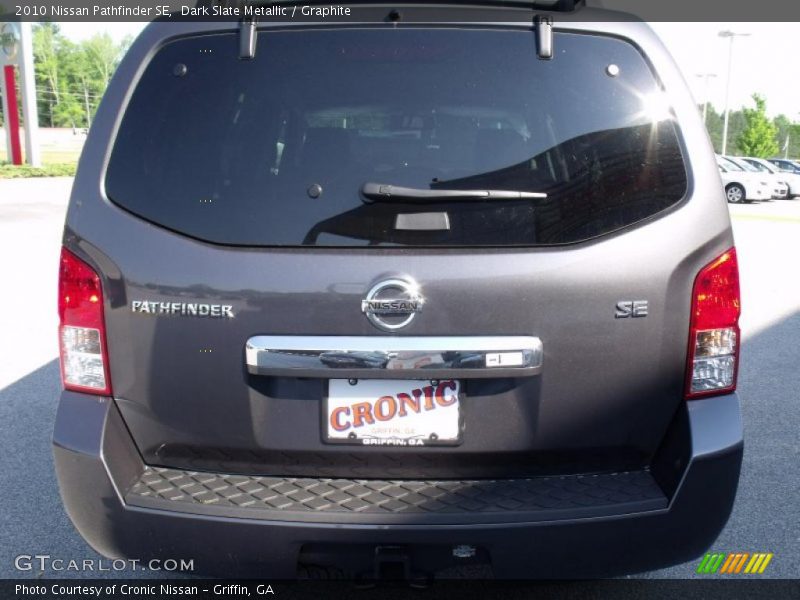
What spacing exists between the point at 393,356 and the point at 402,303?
14cm

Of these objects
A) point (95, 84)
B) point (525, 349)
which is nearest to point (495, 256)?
point (525, 349)

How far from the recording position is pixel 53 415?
4895 mm

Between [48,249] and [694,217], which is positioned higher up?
[694,217]

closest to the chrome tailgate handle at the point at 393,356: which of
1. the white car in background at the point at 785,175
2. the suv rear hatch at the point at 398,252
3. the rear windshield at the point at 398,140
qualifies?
the suv rear hatch at the point at 398,252

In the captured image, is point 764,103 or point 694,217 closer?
point 694,217

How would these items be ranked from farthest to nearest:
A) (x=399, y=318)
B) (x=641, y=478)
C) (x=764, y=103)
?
(x=764, y=103) < (x=641, y=478) < (x=399, y=318)

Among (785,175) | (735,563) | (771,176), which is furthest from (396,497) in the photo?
(785,175)

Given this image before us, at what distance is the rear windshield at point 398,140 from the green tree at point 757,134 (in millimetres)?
70527

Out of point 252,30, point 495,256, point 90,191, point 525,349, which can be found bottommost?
point 525,349

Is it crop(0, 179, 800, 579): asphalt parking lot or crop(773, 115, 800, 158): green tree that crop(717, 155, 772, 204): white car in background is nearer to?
crop(0, 179, 800, 579): asphalt parking lot

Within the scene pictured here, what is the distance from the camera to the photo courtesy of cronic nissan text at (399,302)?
218cm

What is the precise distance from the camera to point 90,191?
2.33m

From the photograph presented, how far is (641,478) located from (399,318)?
0.84 meters

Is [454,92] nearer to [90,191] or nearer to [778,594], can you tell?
[90,191]
